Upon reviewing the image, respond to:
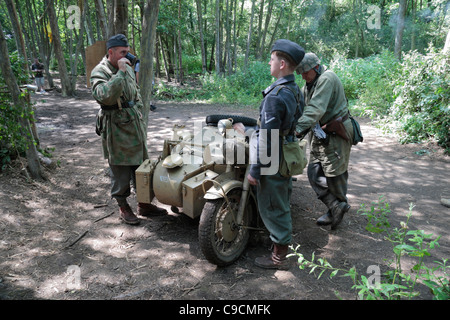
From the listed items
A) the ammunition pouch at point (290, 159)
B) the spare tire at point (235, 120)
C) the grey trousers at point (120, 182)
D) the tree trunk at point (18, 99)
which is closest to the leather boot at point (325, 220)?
the ammunition pouch at point (290, 159)

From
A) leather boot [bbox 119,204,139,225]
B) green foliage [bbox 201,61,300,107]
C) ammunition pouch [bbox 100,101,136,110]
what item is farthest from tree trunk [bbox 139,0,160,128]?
green foliage [bbox 201,61,300,107]

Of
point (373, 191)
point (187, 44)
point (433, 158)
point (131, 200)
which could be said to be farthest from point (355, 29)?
point (131, 200)

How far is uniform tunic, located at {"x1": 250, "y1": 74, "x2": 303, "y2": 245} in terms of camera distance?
272 centimetres

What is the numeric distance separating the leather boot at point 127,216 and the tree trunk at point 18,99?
5.82 feet

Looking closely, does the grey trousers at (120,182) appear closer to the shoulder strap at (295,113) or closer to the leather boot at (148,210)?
the leather boot at (148,210)

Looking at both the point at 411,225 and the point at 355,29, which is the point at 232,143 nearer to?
the point at 411,225

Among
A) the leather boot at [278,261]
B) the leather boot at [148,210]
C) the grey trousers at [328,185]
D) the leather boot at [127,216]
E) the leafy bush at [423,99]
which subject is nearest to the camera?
the leather boot at [278,261]

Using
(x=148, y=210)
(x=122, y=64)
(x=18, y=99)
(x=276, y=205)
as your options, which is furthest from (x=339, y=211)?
(x=18, y=99)

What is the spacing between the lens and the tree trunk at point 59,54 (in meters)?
12.3

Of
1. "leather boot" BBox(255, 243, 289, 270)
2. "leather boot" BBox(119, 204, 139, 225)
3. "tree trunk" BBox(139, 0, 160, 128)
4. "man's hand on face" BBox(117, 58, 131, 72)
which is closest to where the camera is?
"leather boot" BBox(255, 243, 289, 270)

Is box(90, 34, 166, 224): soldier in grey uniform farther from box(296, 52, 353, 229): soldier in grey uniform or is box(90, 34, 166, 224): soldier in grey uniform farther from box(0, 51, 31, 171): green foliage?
box(296, 52, 353, 229): soldier in grey uniform

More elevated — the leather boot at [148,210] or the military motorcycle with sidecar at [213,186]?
the military motorcycle with sidecar at [213,186]

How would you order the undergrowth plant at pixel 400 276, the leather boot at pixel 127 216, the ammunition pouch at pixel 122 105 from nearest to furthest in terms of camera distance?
the undergrowth plant at pixel 400 276, the ammunition pouch at pixel 122 105, the leather boot at pixel 127 216

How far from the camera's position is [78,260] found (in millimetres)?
3119
